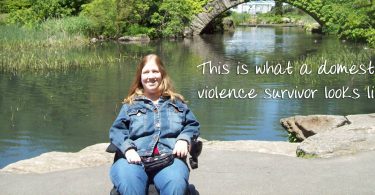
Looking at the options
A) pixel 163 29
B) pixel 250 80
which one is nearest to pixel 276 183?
pixel 250 80

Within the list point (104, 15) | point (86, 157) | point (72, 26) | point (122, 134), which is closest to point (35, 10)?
point (104, 15)

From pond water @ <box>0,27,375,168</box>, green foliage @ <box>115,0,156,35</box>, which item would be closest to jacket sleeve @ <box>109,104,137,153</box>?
pond water @ <box>0,27,375,168</box>

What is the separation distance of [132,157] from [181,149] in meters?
0.30

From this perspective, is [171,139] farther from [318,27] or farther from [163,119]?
[318,27]

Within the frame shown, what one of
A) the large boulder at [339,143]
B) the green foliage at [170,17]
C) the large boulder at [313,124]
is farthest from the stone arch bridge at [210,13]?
the large boulder at [339,143]

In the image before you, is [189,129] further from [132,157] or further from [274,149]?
[274,149]

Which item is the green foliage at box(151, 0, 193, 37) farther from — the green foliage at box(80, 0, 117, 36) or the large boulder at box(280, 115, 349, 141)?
the large boulder at box(280, 115, 349, 141)

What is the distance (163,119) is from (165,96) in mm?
188

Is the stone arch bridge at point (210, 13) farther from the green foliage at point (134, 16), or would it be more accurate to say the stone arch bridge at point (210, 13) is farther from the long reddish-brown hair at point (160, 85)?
the long reddish-brown hair at point (160, 85)

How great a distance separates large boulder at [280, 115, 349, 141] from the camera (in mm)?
6848

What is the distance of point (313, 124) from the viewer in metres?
7.01

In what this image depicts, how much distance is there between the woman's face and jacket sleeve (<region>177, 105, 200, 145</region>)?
0.27 m

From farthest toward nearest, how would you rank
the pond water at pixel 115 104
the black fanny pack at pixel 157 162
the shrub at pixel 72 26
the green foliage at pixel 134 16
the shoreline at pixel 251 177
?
the green foliage at pixel 134 16, the shrub at pixel 72 26, the pond water at pixel 115 104, the shoreline at pixel 251 177, the black fanny pack at pixel 157 162

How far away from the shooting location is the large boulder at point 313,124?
270 inches
